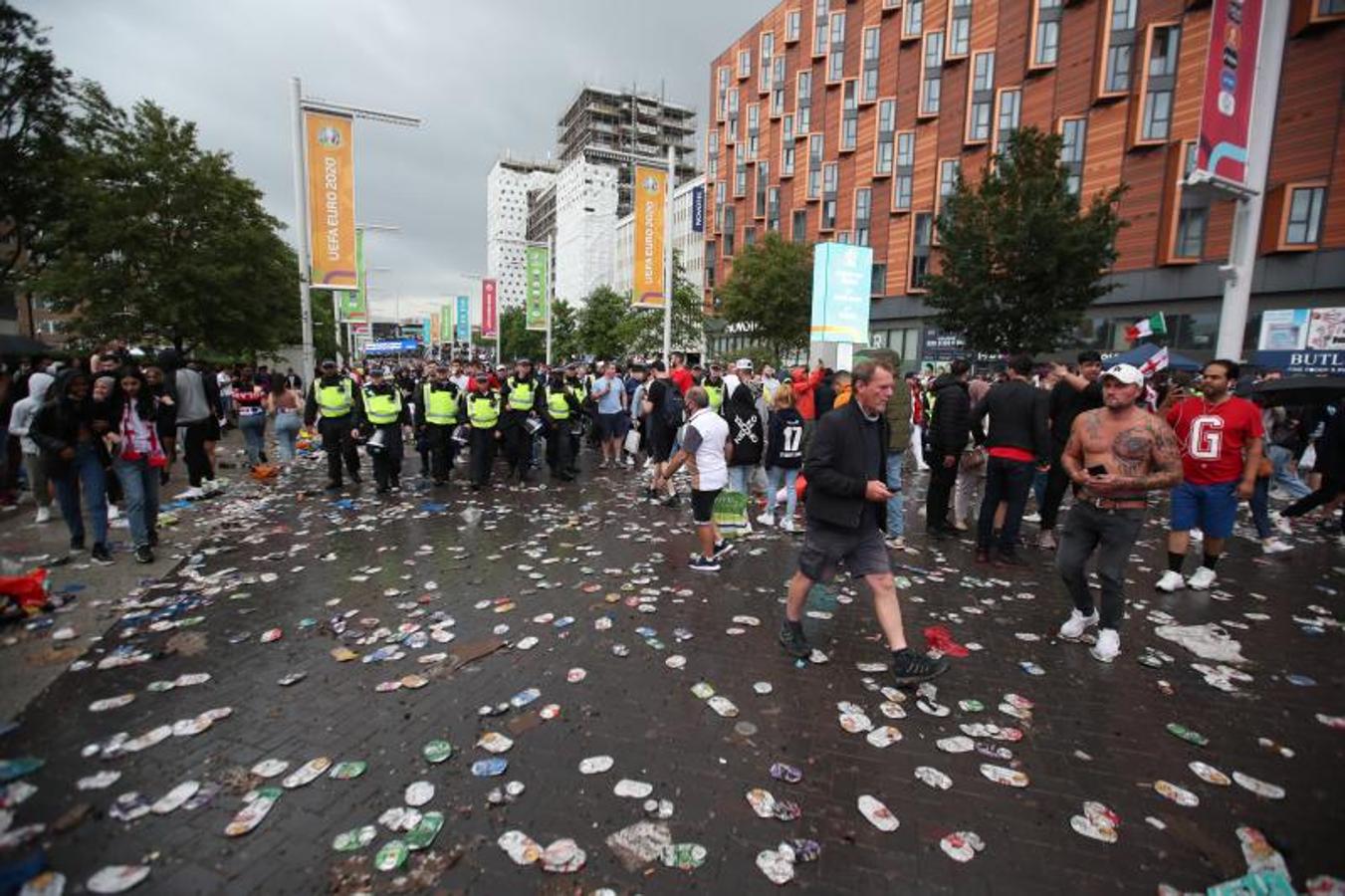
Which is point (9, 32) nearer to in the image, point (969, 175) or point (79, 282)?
point (79, 282)

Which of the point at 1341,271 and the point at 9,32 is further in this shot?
the point at 1341,271

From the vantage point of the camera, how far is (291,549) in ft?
22.5

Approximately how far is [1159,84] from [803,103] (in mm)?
29335

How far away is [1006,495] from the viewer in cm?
665

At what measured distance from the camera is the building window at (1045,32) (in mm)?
32469

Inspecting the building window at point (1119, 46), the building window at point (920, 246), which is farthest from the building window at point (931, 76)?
the building window at point (1119, 46)

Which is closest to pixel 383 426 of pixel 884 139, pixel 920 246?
pixel 920 246

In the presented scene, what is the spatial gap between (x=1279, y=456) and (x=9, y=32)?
30.7m

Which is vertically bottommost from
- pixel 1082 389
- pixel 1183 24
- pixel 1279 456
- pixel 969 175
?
pixel 1279 456

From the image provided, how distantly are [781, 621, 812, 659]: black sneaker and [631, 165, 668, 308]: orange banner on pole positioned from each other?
1386cm

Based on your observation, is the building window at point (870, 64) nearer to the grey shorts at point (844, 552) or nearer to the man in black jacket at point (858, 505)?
the man in black jacket at point (858, 505)

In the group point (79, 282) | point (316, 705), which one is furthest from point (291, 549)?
point (79, 282)

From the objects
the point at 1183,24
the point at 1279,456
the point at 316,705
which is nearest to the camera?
the point at 316,705

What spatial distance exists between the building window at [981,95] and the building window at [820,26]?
54.8 ft
